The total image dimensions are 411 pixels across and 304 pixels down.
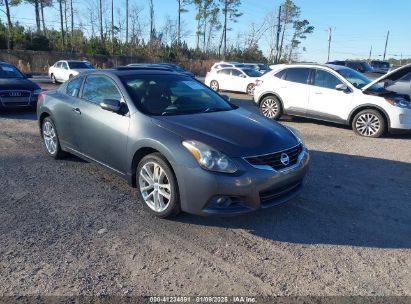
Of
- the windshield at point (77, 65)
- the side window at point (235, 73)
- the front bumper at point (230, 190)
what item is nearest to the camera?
the front bumper at point (230, 190)

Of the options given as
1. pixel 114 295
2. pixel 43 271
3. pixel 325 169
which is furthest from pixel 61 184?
pixel 325 169

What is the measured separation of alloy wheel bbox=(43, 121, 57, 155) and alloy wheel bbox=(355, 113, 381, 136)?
663 centimetres

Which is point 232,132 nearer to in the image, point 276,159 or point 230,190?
point 276,159

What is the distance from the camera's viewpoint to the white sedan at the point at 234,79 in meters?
18.9

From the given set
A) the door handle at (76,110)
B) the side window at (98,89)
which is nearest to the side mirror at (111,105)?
the side window at (98,89)

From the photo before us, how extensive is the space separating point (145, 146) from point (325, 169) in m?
3.19

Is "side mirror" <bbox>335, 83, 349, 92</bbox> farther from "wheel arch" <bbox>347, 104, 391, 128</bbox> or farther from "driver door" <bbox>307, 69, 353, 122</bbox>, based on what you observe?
"wheel arch" <bbox>347, 104, 391, 128</bbox>

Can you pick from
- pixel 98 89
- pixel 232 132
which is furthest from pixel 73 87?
pixel 232 132

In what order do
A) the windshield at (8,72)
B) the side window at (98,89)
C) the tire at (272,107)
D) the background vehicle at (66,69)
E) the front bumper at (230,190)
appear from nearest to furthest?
the front bumper at (230,190)
the side window at (98,89)
the tire at (272,107)
the windshield at (8,72)
the background vehicle at (66,69)

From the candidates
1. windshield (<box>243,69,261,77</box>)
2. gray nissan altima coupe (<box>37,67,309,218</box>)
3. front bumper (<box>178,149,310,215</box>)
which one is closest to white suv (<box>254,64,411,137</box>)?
gray nissan altima coupe (<box>37,67,309,218</box>)

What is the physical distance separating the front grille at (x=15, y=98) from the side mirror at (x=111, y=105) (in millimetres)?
6947

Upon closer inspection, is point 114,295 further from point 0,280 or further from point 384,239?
point 384,239

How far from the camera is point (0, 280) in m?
2.91

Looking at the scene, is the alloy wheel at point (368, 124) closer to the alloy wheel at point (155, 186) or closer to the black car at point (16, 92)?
the alloy wheel at point (155, 186)
